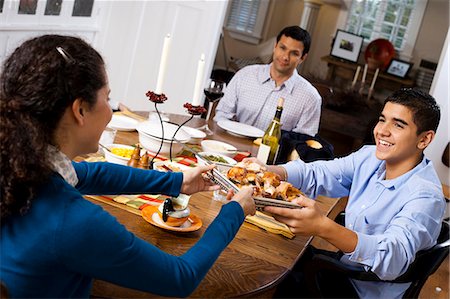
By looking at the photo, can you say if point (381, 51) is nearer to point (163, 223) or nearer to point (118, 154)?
point (118, 154)

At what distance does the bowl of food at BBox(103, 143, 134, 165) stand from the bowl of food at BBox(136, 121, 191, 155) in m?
0.12

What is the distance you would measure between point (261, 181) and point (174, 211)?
298 mm

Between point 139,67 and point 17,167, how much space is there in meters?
4.06

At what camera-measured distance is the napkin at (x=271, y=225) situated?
1808 mm

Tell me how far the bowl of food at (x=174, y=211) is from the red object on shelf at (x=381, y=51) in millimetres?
7145

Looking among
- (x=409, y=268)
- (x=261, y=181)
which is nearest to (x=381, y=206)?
(x=409, y=268)

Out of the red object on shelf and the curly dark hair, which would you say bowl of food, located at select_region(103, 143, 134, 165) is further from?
the red object on shelf

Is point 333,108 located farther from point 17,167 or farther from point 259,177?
point 17,167

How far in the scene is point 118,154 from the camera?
1992 millimetres

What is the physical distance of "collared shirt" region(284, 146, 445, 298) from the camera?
1745 millimetres

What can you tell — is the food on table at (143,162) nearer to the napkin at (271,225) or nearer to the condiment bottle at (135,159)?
the condiment bottle at (135,159)

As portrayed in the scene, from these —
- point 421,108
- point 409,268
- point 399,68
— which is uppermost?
point 399,68

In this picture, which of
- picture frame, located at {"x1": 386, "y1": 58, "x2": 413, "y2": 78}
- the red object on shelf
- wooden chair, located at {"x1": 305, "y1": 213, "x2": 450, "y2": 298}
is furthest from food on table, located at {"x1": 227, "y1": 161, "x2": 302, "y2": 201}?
the red object on shelf

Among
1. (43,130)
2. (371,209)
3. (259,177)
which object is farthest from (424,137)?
(43,130)
